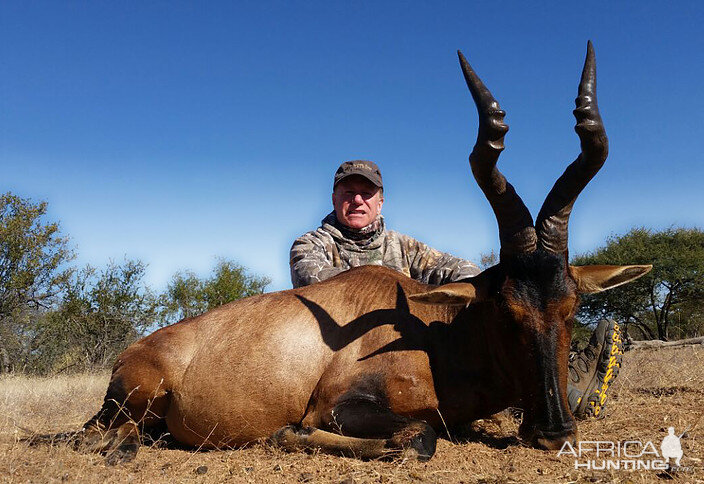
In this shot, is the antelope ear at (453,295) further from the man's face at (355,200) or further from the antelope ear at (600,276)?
the man's face at (355,200)

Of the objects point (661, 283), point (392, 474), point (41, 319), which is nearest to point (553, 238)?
point (392, 474)

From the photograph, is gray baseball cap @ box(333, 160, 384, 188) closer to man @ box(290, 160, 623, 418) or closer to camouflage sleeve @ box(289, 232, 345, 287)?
man @ box(290, 160, 623, 418)

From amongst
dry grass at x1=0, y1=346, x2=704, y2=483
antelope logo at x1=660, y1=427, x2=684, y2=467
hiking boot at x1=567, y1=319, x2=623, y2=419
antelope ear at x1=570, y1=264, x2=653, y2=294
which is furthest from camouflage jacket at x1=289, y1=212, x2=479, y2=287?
antelope logo at x1=660, y1=427, x2=684, y2=467

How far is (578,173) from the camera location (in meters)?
4.39

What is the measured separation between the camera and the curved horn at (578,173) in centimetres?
429

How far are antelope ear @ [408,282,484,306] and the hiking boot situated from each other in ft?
5.30

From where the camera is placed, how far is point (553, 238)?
168 inches

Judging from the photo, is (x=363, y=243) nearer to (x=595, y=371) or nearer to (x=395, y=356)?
(x=595, y=371)

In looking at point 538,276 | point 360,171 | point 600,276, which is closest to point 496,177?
point 538,276

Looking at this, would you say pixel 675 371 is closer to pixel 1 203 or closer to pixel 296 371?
pixel 296 371

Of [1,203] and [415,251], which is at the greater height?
[1,203]

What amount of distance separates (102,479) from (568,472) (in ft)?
9.22

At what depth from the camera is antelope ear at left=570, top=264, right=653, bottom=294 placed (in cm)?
432

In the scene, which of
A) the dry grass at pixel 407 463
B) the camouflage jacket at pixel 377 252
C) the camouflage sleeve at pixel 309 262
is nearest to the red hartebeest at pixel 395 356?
the dry grass at pixel 407 463
